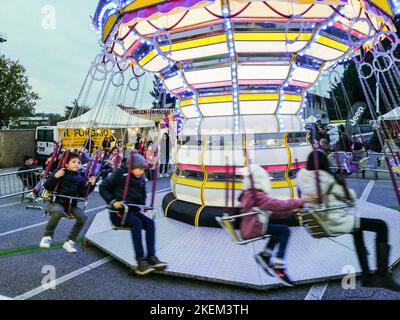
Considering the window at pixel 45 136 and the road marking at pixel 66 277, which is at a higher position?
the window at pixel 45 136

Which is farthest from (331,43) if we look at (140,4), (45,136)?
(45,136)

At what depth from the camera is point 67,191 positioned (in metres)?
3.98

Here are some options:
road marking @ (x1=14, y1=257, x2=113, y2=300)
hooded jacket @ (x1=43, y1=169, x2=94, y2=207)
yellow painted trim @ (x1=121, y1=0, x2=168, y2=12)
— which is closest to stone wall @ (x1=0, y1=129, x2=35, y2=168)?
road marking @ (x1=14, y1=257, x2=113, y2=300)

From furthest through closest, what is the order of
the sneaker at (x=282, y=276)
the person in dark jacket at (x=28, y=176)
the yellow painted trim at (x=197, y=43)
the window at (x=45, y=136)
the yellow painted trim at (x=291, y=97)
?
the window at (x=45, y=136) < the person in dark jacket at (x=28, y=176) < the yellow painted trim at (x=291, y=97) < the yellow painted trim at (x=197, y=43) < the sneaker at (x=282, y=276)

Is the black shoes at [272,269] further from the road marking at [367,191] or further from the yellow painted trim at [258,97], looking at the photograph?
the road marking at [367,191]

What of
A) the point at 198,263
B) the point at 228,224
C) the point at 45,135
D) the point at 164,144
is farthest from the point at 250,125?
the point at 45,135

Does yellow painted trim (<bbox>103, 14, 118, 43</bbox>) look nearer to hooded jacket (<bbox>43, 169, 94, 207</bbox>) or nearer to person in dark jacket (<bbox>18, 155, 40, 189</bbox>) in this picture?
hooded jacket (<bbox>43, 169, 94, 207</bbox>)

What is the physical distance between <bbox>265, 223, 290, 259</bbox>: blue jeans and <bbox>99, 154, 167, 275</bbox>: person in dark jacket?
3.88ft

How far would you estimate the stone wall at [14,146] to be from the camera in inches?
779

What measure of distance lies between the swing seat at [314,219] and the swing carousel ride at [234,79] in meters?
2.19

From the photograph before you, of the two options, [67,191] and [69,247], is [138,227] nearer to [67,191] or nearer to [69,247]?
[69,247]

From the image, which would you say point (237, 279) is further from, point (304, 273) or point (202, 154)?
point (202, 154)

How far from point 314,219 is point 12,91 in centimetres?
Result: 2538

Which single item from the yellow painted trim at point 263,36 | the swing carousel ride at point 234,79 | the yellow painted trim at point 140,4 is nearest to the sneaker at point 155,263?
the swing carousel ride at point 234,79
